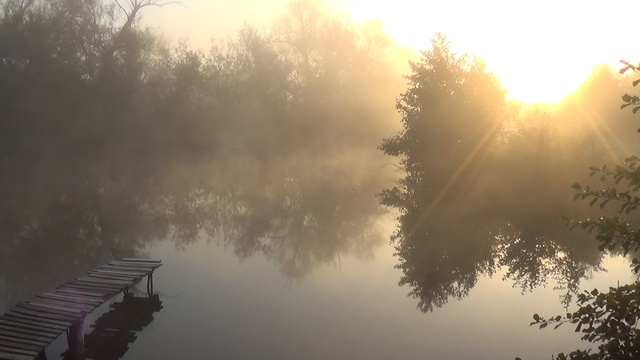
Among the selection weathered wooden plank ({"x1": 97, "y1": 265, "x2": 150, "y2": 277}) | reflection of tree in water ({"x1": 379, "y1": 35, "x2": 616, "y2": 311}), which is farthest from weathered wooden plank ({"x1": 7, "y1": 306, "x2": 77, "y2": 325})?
reflection of tree in water ({"x1": 379, "y1": 35, "x2": 616, "y2": 311})

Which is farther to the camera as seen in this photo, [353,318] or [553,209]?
[553,209]

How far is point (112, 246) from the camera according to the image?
60.6 ft

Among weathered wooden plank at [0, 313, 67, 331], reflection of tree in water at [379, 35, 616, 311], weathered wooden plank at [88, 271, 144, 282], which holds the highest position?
reflection of tree in water at [379, 35, 616, 311]

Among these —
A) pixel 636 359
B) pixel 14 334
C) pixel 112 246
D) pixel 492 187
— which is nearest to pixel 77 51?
pixel 112 246

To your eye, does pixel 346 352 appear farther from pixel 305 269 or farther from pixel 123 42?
pixel 123 42

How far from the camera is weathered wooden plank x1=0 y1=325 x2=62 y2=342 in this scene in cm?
958

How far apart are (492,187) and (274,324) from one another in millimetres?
17766

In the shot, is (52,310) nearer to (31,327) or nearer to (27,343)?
(31,327)

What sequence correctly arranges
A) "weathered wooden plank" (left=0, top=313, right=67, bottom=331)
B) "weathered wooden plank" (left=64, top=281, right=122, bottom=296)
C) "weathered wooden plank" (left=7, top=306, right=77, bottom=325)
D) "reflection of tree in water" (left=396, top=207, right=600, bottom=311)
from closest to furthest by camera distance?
"weathered wooden plank" (left=0, top=313, right=67, bottom=331)
"weathered wooden plank" (left=7, top=306, right=77, bottom=325)
"weathered wooden plank" (left=64, top=281, right=122, bottom=296)
"reflection of tree in water" (left=396, top=207, right=600, bottom=311)

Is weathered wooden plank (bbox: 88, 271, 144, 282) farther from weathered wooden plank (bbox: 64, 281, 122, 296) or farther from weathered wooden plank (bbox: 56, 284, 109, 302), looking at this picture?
weathered wooden plank (bbox: 56, 284, 109, 302)

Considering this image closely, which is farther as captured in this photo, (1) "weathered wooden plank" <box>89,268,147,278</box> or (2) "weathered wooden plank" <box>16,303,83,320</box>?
(1) "weathered wooden plank" <box>89,268,147,278</box>

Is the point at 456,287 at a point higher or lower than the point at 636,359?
higher

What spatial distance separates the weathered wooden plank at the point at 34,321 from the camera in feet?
32.6

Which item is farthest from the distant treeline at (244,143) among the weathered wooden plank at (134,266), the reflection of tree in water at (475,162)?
the weathered wooden plank at (134,266)
